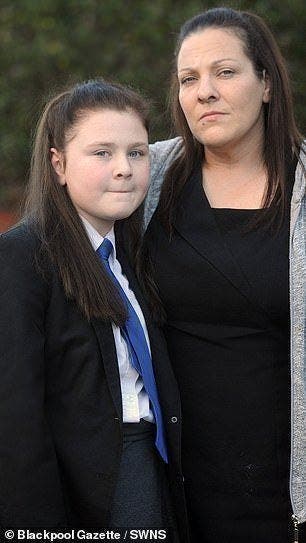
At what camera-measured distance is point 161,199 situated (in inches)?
118

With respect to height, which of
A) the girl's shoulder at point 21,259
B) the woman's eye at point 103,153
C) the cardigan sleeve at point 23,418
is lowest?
the cardigan sleeve at point 23,418

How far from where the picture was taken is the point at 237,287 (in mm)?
2756

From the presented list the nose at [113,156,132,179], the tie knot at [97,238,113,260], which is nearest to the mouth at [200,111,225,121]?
the nose at [113,156,132,179]

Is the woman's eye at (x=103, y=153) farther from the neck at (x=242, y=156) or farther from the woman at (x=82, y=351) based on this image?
the neck at (x=242, y=156)

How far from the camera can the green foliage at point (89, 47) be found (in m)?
5.41

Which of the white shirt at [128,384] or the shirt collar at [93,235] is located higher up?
the shirt collar at [93,235]

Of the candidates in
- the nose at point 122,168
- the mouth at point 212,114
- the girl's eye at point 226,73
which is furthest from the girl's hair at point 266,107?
the nose at point 122,168

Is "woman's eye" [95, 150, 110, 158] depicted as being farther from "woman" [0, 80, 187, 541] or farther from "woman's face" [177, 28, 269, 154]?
"woman's face" [177, 28, 269, 154]

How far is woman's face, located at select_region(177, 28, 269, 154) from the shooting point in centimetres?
282

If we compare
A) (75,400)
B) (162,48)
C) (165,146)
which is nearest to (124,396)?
(75,400)

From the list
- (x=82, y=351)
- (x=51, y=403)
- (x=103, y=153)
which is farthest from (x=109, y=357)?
(x=103, y=153)

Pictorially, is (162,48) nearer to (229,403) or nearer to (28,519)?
(229,403)

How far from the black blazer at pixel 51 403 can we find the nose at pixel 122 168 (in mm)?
303

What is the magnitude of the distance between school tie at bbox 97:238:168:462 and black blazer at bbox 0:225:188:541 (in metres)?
0.09
